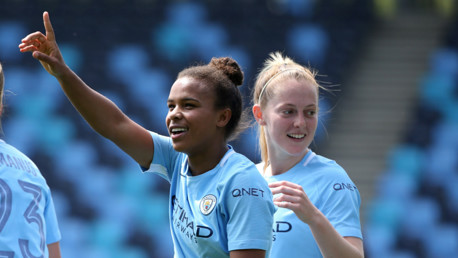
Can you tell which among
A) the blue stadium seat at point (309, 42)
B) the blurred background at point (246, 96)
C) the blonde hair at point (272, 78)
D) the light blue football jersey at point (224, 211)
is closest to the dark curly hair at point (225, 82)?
the light blue football jersey at point (224, 211)

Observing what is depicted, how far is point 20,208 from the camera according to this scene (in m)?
2.26

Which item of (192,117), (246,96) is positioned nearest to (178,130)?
(192,117)

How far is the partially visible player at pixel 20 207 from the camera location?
87.0 inches

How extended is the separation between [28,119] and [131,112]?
4.33 ft

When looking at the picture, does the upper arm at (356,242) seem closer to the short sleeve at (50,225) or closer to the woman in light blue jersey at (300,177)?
the woman in light blue jersey at (300,177)

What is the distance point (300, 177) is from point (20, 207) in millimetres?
1084

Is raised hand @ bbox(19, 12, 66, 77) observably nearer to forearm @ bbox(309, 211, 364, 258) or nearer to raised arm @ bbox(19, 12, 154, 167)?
raised arm @ bbox(19, 12, 154, 167)

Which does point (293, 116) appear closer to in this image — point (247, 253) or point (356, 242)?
point (356, 242)

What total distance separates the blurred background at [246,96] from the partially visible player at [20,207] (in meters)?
5.65

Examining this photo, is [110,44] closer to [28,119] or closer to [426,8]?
[28,119]

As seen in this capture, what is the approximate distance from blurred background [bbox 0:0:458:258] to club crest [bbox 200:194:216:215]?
19.0 ft

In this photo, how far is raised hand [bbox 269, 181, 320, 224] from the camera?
2.32 meters

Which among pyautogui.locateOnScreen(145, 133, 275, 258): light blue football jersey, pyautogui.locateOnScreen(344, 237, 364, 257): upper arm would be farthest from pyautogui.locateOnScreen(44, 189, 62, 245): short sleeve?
pyautogui.locateOnScreen(344, 237, 364, 257): upper arm

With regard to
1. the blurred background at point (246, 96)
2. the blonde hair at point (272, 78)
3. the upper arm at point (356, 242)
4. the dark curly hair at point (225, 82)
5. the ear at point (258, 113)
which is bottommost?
the upper arm at point (356, 242)
